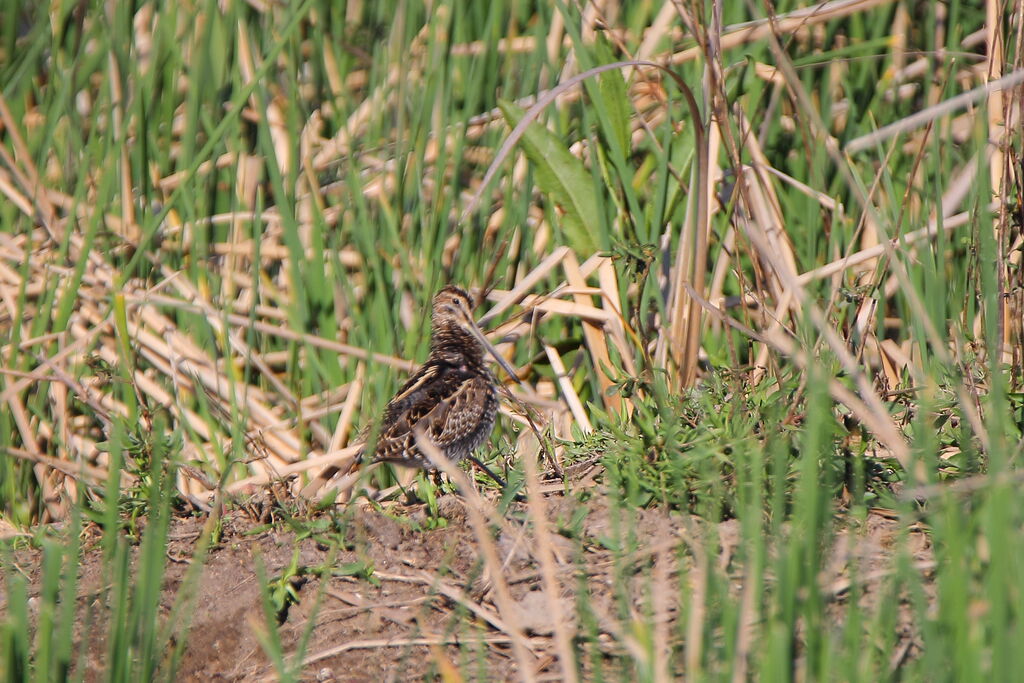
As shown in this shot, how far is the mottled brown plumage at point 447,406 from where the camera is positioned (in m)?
4.22

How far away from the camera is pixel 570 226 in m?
4.87

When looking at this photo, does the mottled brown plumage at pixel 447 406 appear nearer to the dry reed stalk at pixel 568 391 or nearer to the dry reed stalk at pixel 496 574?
the dry reed stalk at pixel 568 391

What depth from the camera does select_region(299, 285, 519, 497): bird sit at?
4.21 m

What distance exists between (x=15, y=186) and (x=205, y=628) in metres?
2.98

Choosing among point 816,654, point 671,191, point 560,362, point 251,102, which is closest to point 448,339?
point 560,362

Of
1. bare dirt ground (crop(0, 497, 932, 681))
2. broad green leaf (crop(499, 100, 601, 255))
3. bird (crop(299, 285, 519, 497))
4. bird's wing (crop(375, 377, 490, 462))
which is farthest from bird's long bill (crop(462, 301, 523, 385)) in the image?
bare dirt ground (crop(0, 497, 932, 681))

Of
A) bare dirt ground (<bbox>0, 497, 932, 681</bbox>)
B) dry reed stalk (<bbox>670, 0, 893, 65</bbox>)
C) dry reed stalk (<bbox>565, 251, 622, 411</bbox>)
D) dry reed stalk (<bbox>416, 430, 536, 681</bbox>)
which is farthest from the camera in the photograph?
dry reed stalk (<bbox>565, 251, 622, 411</bbox>)

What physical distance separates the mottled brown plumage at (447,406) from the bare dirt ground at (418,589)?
0.57 m

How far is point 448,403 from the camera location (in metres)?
4.33

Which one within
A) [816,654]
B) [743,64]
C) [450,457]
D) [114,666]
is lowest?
[450,457]

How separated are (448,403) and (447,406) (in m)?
0.02

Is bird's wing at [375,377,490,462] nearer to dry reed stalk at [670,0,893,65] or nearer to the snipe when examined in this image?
the snipe

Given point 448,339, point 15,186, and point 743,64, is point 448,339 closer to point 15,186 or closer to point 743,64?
point 743,64

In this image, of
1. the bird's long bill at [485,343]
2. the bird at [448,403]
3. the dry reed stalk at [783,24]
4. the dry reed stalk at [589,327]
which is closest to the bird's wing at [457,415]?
the bird at [448,403]
